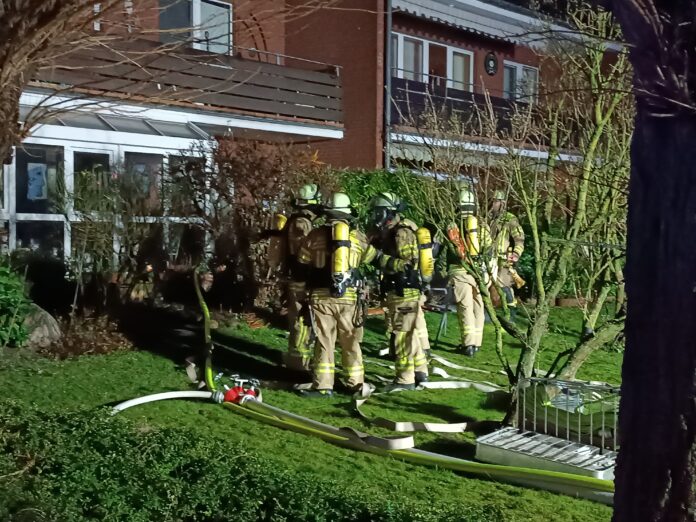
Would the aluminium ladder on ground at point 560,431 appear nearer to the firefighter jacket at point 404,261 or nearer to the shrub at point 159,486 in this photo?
the shrub at point 159,486

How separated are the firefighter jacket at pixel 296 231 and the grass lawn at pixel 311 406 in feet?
4.52

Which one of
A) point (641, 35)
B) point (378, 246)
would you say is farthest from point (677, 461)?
point (378, 246)

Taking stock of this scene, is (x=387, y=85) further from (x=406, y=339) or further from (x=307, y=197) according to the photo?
(x=406, y=339)

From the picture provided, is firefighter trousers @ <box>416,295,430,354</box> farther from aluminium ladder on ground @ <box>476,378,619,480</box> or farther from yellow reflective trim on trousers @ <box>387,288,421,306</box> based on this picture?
aluminium ladder on ground @ <box>476,378,619,480</box>

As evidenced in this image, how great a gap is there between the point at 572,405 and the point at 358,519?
2.89 meters

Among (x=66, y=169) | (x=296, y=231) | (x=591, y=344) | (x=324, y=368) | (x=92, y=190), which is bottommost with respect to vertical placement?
(x=324, y=368)

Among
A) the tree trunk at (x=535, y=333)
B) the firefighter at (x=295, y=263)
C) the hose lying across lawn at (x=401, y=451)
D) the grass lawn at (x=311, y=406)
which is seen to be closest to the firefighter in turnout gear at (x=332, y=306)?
the grass lawn at (x=311, y=406)

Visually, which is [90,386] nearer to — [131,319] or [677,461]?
[131,319]

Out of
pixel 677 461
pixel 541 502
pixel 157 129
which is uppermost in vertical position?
pixel 157 129

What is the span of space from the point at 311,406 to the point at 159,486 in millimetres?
3596

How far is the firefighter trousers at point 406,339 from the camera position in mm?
8727

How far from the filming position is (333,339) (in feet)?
28.3

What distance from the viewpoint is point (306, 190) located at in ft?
31.0

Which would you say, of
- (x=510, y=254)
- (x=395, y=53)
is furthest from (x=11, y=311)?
(x=395, y=53)
